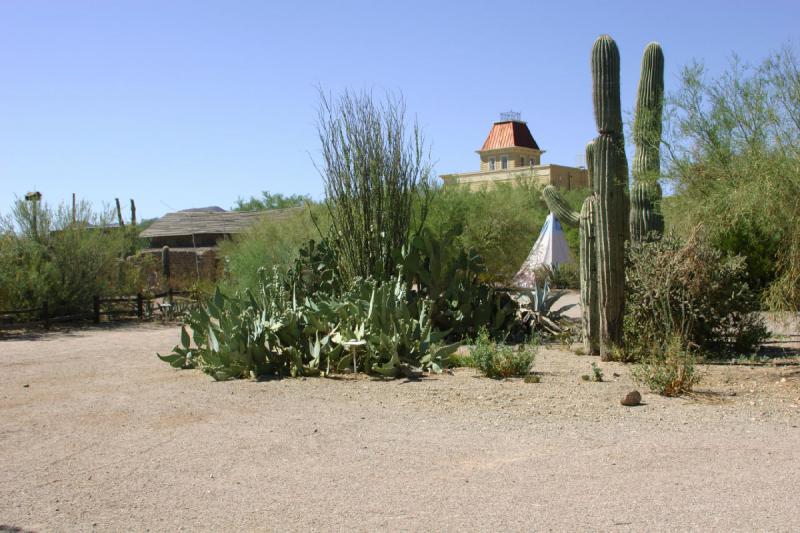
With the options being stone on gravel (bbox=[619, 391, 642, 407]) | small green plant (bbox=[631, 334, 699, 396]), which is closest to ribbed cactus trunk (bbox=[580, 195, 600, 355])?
small green plant (bbox=[631, 334, 699, 396])

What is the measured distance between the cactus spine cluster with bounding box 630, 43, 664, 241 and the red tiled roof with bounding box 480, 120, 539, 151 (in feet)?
193

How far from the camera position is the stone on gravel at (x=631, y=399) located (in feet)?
23.6

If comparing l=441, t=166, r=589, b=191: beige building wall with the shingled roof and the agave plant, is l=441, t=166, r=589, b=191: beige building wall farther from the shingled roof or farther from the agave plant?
the agave plant

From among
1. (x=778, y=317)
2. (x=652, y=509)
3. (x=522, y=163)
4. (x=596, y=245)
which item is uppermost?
(x=522, y=163)

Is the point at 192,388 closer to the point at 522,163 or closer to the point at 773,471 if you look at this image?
the point at 773,471

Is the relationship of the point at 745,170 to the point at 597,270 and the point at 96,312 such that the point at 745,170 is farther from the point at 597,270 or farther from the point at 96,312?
the point at 96,312

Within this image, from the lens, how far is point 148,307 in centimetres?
1955

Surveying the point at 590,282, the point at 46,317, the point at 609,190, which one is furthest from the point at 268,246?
the point at 609,190

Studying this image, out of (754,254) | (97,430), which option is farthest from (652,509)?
(754,254)

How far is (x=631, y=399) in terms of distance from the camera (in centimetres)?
720

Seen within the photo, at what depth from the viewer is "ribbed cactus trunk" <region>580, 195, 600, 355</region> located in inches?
427

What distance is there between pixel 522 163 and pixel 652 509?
6583 centimetres

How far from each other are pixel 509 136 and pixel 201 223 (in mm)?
42708

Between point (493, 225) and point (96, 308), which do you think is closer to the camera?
point (96, 308)
